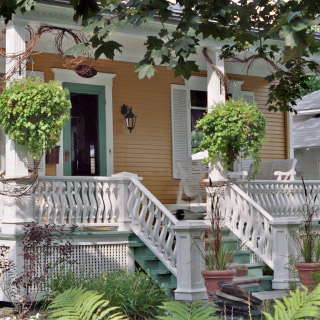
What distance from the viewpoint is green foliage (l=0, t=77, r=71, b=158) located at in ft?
30.7

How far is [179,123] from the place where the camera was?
14.0 metres

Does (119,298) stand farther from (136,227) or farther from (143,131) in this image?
(143,131)

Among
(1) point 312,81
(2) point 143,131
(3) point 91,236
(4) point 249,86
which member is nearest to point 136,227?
(3) point 91,236

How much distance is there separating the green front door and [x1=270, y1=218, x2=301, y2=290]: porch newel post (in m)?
3.77

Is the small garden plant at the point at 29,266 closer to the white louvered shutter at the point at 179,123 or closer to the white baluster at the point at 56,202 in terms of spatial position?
the white baluster at the point at 56,202

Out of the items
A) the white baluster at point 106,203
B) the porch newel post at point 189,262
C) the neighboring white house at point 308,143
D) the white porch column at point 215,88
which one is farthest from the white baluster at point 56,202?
the neighboring white house at point 308,143

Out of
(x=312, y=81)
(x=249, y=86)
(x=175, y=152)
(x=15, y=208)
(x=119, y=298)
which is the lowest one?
(x=119, y=298)

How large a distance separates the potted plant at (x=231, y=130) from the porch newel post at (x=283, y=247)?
1309 mm

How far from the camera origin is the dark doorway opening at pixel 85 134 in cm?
1283

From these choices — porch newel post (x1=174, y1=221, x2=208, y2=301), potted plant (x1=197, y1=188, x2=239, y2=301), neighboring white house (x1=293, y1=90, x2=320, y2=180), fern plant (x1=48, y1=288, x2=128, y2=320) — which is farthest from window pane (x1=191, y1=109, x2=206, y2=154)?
fern plant (x1=48, y1=288, x2=128, y2=320)

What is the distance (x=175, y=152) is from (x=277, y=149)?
279 centimetres

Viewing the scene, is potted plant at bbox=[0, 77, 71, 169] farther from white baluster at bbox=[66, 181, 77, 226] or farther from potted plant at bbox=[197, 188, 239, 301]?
potted plant at bbox=[197, 188, 239, 301]

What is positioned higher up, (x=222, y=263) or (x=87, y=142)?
(x=87, y=142)

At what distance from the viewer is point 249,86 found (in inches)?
597
